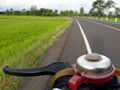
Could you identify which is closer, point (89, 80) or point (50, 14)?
point (89, 80)

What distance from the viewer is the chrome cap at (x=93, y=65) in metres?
1.56

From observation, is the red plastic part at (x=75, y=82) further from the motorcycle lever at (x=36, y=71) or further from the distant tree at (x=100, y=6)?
the distant tree at (x=100, y=6)

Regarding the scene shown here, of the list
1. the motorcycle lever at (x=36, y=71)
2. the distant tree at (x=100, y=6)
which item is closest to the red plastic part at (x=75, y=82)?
the motorcycle lever at (x=36, y=71)

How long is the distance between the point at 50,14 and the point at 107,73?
19071 cm

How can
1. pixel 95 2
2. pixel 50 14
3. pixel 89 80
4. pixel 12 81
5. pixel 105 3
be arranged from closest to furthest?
pixel 89 80 < pixel 12 81 < pixel 105 3 < pixel 95 2 < pixel 50 14

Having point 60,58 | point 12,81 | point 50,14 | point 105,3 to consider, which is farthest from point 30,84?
point 50,14

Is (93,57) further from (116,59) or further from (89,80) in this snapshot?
(116,59)

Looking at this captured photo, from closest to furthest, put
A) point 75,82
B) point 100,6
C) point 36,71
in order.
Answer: point 75,82 < point 36,71 < point 100,6

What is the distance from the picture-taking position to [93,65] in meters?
1.57

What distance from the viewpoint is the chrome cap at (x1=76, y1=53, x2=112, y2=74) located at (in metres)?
1.56

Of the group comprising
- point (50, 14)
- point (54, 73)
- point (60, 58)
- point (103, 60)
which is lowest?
point (50, 14)

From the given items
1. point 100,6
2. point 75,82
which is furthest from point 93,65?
point 100,6

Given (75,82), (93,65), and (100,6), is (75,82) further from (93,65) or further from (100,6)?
(100,6)

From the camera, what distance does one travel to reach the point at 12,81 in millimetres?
6234
